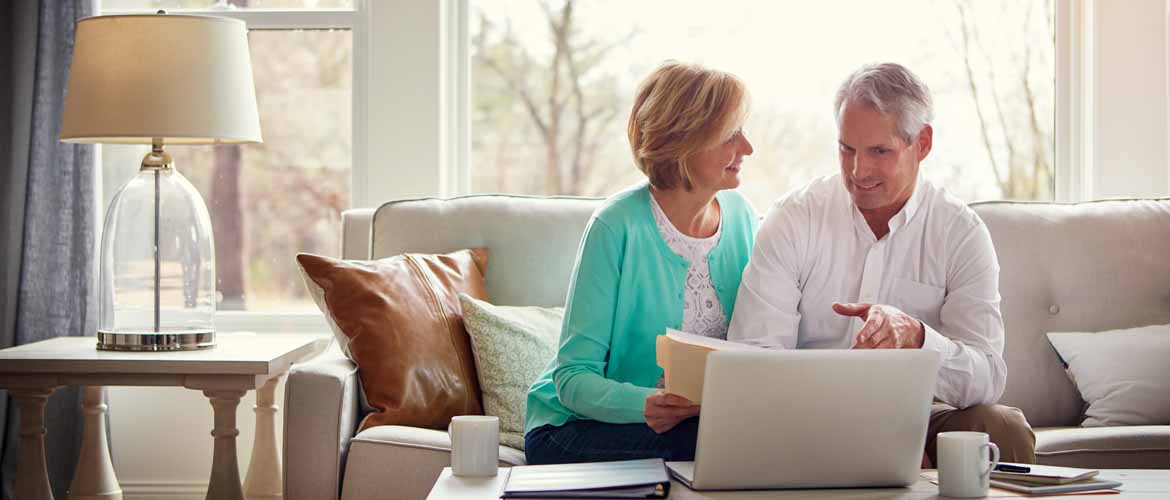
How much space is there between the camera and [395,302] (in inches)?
97.0

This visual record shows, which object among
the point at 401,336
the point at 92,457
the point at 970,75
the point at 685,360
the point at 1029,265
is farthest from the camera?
the point at 970,75

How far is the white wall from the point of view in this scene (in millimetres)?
3246

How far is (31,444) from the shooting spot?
2584 millimetres

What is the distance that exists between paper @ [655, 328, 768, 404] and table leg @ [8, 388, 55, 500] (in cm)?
164

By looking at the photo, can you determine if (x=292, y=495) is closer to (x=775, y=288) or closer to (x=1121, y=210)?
(x=775, y=288)

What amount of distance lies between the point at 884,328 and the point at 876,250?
0.36 m

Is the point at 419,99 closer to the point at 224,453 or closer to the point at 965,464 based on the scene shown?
the point at 224,453

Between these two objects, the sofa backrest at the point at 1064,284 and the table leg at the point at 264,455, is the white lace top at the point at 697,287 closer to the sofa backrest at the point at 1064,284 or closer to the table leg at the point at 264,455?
the sofa backrest at the point at 1064,284

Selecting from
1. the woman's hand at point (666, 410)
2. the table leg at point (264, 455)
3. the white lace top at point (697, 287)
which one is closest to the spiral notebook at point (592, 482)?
the woman's hand at point (666, 410)

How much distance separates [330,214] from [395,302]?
105cm

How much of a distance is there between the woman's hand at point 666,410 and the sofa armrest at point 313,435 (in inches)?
28.3

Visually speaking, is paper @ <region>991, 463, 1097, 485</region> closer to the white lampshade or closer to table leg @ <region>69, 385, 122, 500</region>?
the white lampshade


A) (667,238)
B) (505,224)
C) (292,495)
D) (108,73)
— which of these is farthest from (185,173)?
(667,238)

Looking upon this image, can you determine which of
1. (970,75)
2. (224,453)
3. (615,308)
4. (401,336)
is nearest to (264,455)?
(224,453)
